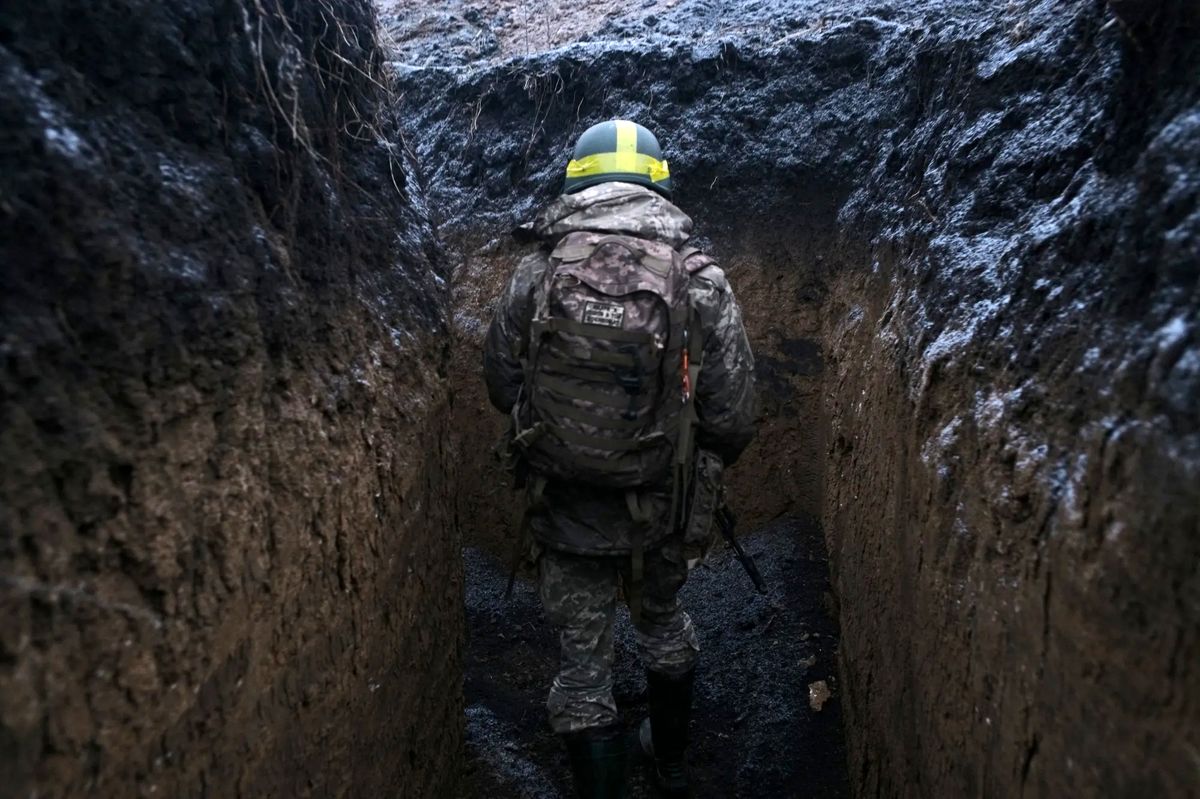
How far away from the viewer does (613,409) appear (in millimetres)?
2549

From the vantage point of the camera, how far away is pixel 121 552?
1387 mm

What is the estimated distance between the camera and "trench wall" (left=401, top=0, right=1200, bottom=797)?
1249mm

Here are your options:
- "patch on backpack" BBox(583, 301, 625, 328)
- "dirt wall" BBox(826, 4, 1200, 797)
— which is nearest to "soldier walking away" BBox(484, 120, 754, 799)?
"patch on backpack" BBox(583, 301, 625, 328)

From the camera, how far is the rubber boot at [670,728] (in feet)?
10.2

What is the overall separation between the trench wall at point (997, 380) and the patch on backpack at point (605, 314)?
0.91 m

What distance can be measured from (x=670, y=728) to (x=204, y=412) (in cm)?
225

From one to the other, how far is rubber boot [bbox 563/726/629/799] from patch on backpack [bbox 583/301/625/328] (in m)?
1.42

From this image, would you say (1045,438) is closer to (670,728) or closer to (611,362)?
(611,362)

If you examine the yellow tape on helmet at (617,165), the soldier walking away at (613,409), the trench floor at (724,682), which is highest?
the yellow tape on helmet at (617,165)

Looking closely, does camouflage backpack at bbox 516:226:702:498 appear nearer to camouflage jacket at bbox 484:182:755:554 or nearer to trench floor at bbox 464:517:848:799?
camouflage jacket at bbox 484:182:755:554

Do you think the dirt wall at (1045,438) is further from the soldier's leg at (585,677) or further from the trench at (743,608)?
the soldier's leg at (585,677)

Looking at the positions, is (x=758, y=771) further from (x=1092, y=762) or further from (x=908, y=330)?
(x=1092, y=762)

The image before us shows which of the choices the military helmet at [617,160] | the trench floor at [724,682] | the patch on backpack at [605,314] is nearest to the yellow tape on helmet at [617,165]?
the military helmet at [617,160]

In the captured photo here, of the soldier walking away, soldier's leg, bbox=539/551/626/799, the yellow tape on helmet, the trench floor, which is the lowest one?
the trench floor
